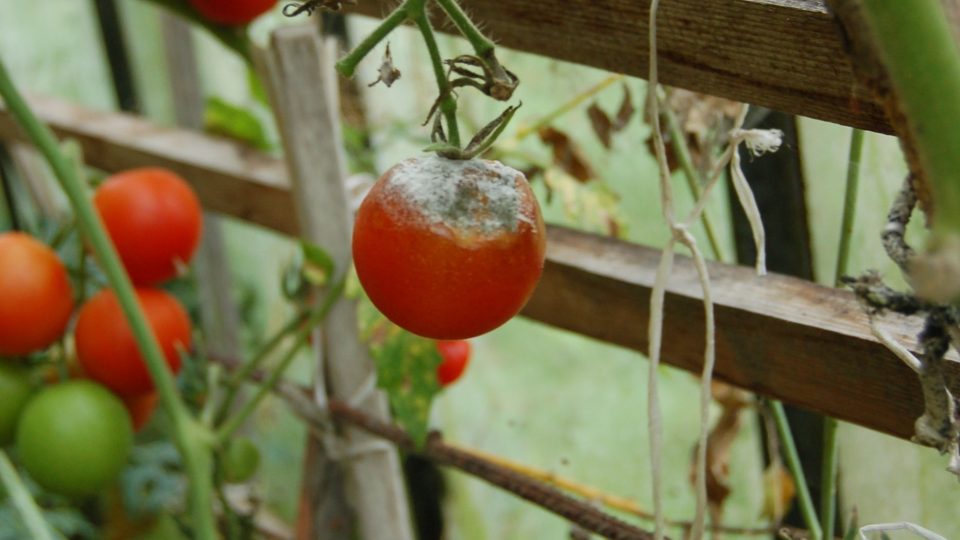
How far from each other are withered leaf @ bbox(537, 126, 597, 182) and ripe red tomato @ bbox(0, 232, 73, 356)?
40 centimetres

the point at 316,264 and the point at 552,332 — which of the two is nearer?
the point at 316,264

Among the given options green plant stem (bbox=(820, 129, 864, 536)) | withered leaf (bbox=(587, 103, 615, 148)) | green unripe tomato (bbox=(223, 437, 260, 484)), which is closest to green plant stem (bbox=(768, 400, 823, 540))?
green plant stem (bbox=(820, 129, 864, 536))

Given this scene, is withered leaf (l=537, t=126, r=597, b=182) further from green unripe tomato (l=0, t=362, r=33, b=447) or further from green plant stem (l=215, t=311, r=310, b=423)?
green unripe tomato (l=0, t=362, r=33, b=447)

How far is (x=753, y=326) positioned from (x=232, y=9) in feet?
1.63

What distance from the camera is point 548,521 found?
127 cm

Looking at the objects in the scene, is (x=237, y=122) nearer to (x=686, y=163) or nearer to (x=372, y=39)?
(x=686, y=163)

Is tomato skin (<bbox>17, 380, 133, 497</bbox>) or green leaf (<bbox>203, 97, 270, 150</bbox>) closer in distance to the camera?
tomato skin (<bbox>17, 380, 133, 497</bbox>)

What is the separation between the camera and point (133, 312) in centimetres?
71

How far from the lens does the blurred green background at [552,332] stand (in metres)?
0.72

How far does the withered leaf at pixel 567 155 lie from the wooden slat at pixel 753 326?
166 millimetres

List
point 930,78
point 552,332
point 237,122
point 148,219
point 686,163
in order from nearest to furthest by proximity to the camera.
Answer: point 930,78 < point 686,163 < point 148,219 < point 237,122 < point 552,332

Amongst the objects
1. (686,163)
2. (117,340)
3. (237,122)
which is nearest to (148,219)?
(117,340)

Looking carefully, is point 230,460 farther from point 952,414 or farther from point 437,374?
point 952,414

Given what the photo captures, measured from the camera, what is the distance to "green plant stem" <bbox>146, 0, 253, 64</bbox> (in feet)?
2.79
